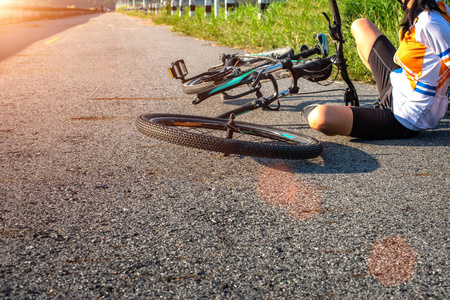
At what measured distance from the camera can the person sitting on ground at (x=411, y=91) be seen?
2990 millimetres

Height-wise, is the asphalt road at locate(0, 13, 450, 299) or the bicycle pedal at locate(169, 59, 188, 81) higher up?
the bicycle pedal at locate(169, 59, 188, 81)

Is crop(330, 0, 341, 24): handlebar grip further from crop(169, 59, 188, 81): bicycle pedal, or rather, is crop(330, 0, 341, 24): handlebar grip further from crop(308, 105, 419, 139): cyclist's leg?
crop(169, 59, 188, 81): bicycle pedal

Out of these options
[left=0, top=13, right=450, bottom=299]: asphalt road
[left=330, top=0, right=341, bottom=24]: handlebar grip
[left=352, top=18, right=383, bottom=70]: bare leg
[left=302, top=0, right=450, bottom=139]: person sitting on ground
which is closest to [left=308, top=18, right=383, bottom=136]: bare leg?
[left=302, top=0, right=450, bottom=139]: person sitting on ground

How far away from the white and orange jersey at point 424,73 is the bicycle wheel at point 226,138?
775 millimetres

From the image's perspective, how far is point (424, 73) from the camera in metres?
3.12

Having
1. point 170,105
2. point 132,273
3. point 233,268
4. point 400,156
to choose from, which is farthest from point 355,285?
point 170,105

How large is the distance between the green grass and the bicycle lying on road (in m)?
2.15

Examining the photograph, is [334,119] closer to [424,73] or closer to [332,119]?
[332,119]

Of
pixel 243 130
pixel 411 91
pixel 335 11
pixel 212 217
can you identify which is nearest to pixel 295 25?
pixel 335 11

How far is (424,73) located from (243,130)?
1.26 meters

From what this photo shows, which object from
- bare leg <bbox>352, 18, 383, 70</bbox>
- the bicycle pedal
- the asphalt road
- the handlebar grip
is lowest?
the asphalt road

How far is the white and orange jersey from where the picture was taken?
9.75ft

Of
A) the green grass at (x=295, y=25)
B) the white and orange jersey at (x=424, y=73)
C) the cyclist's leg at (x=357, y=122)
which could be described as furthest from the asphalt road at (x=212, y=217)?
the green grass at (x=295, y=25)

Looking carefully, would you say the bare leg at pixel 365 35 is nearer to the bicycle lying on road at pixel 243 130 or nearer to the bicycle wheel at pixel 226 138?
the bicycle lying on road at pixel 243 130
